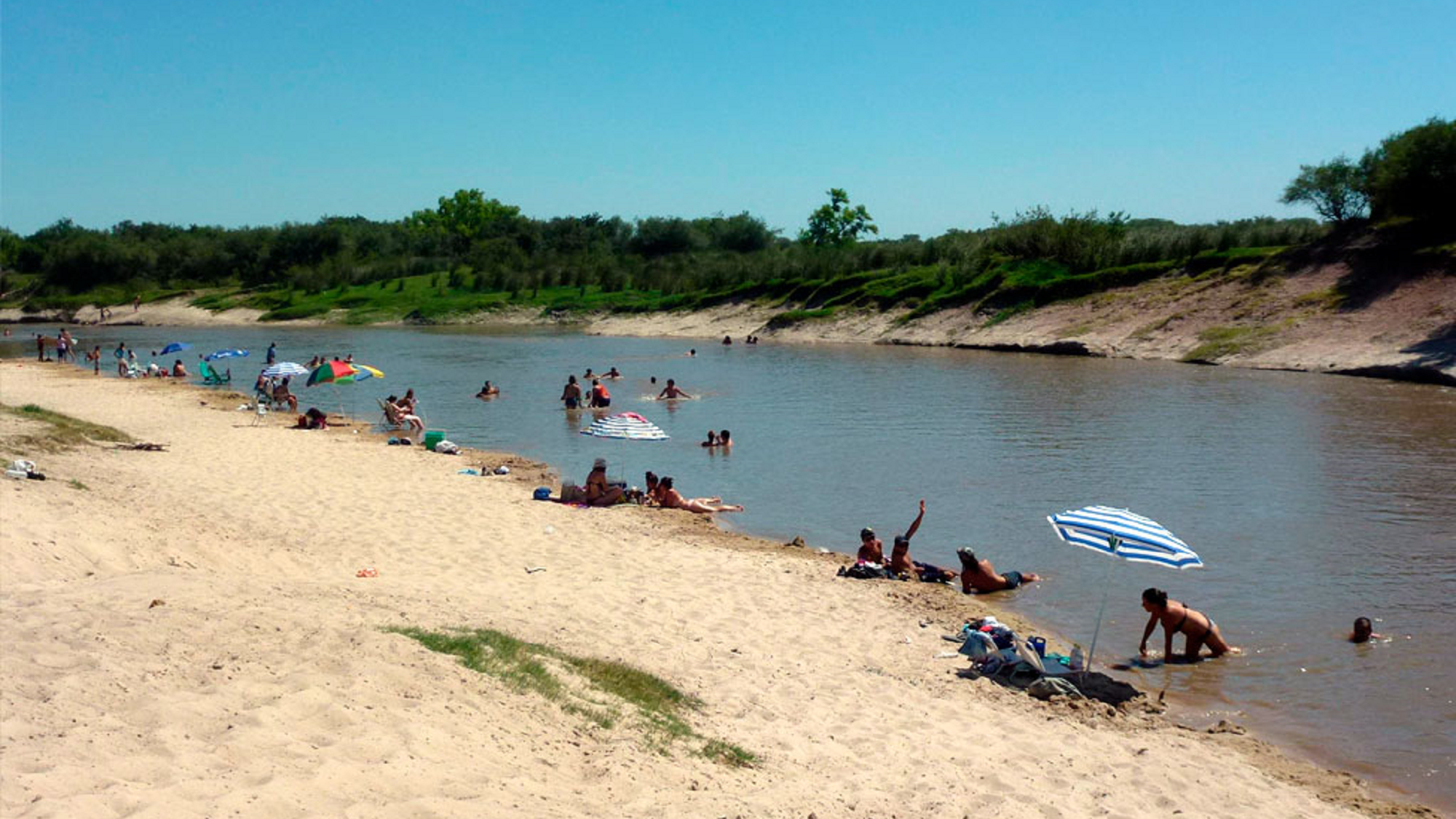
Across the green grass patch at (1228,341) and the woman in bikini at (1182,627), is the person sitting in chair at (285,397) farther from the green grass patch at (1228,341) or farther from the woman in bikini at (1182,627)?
the green grass patch at (1228,341)

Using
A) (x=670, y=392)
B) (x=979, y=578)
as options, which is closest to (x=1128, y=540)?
(x=979, y=578)

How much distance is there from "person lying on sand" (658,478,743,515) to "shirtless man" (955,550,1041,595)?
17.9ft

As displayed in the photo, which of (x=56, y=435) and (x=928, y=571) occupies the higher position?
(x=56, y=435)

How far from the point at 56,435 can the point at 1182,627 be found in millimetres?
18525

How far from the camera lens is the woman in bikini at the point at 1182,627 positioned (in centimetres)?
1151

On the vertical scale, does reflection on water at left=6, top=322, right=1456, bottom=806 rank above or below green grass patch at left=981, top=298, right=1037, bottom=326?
below

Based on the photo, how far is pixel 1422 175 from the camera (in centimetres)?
4366

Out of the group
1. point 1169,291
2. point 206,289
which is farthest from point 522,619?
point 206,289

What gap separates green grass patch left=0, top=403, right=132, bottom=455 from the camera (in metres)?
18.2

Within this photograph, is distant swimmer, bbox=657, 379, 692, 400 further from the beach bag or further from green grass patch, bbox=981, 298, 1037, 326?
green grass patch, bbox=981, 298, 1037, 326

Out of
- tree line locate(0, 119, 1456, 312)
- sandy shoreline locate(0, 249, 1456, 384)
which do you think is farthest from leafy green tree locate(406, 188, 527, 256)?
sandy shoreline locate(0, 249, 1456, 384)

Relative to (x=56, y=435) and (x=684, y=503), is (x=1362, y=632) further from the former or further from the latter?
(x=56, y=435)

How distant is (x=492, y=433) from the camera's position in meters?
28.4

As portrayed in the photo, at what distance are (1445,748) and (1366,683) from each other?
4.89ft
